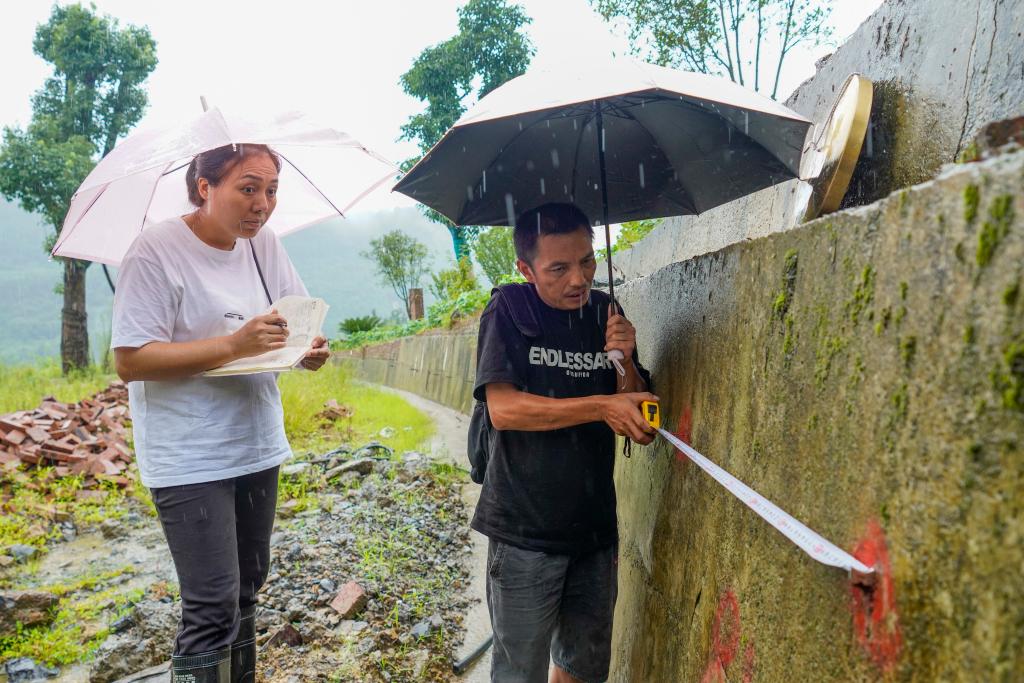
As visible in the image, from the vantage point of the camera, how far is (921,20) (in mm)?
2125

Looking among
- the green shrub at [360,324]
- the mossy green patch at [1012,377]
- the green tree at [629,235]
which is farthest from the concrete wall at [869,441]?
the green shrub at [360,324]

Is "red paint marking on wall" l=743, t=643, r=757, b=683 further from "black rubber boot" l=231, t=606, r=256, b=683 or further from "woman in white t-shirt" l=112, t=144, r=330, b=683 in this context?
"black rubber boot" l=231, t=606, r=256, b=683

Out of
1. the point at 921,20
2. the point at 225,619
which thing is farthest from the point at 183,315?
the point at 921,20

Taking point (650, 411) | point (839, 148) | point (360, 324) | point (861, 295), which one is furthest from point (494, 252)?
point (861, 295)

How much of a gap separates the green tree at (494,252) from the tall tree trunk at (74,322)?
11488 mm

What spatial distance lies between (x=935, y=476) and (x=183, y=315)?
2.31 metres

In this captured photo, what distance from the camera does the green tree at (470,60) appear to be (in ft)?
88.3

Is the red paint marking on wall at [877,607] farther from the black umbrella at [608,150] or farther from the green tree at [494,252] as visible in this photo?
the green tree at [494,252]

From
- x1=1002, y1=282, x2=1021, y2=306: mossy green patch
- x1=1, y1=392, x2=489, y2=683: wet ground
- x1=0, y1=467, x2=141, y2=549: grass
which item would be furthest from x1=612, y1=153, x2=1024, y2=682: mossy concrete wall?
x1=0, y1=467, x2=141, y2=549: grass

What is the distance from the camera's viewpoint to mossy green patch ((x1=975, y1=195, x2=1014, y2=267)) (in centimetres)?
78

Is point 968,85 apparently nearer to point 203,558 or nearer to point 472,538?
point 203,558

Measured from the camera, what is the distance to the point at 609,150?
286 centimetres

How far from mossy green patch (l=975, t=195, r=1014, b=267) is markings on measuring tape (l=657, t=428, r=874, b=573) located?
49 cm

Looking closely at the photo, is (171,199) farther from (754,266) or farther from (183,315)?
(754,266)
